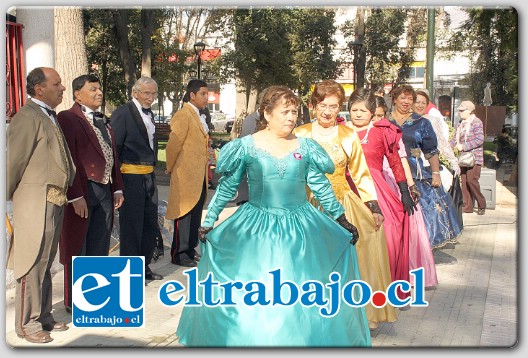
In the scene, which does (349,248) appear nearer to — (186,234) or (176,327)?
(176,327)

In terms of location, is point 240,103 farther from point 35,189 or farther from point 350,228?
point 35,189

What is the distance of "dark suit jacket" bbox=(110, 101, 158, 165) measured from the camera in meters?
6.37

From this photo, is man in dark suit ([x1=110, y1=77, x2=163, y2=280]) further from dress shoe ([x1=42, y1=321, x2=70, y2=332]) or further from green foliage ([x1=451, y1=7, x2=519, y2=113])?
green foliage ([x1=451, y1=7, x2=519, y2=113])

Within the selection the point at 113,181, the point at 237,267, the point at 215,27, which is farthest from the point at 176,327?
the point at 215,27

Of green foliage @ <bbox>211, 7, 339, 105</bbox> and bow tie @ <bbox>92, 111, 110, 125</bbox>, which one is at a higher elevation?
green foliage @ <bbox>211, 7, 339, 105</bbox>

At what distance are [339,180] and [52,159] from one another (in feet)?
6.84

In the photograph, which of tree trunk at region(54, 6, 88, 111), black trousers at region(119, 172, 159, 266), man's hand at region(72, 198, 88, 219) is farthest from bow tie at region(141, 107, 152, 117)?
man's hand at region(72, 198, 88, 219)

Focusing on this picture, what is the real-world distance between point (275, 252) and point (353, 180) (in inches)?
51.5

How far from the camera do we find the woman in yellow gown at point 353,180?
17.9 ft

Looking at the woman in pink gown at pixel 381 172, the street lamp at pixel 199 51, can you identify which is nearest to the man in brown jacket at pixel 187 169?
the woman in pink gown at pixel 381 172

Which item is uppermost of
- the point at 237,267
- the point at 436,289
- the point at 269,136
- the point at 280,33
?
the point at 280,33

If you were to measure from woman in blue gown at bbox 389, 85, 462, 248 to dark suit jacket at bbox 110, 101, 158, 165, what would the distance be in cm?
264

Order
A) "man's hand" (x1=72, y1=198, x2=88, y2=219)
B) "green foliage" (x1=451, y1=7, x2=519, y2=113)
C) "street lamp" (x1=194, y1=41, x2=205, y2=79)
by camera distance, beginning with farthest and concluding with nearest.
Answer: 1. "street lamp" (x1=194, y1=41, x2=205, y2=79)
2. "man's hand" (x1=72, y1=198, x2=88, y2=219)
3. "green foliage" (x1=451, y1=7, x2=519, y2=113)

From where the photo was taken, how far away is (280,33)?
7117mm
